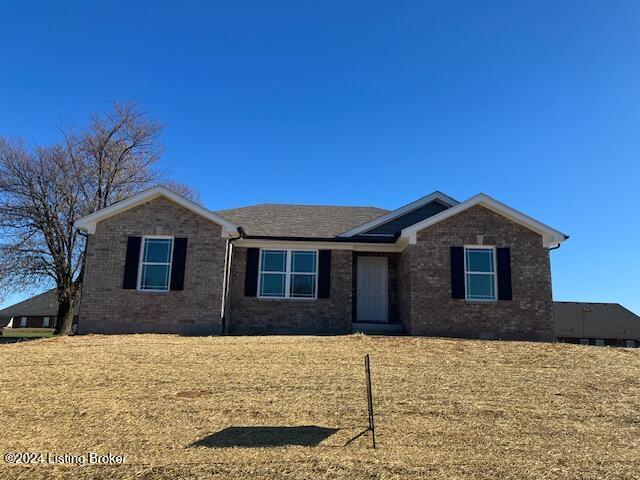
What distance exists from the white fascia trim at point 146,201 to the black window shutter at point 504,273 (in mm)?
8081

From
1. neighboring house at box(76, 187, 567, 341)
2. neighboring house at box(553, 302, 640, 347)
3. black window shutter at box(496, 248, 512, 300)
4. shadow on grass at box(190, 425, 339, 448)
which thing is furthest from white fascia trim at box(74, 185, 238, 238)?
neighboring house at box(553, 302, 640, 347)

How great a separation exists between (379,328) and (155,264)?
23.9ft

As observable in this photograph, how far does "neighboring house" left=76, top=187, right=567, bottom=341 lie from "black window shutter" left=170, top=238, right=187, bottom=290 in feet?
0.10

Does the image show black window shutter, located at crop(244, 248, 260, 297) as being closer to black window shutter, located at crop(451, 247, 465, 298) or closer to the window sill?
the window sill

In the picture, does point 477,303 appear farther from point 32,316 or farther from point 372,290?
point 32,316

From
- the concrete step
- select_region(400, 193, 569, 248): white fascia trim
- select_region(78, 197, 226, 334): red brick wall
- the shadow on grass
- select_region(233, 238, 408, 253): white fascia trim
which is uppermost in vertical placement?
select_region(400, 193, 569, 248): white fascia trim

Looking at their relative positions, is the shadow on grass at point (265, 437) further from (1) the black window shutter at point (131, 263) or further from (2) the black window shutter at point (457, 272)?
(1) the black window shutter at point (131, 263)

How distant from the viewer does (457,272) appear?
1570 centimetres

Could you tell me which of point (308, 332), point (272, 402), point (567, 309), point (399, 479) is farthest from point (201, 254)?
point (567, 309)

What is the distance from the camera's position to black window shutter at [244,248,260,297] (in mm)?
16859

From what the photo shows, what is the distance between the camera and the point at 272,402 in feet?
28.1

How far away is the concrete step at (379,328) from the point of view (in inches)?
651

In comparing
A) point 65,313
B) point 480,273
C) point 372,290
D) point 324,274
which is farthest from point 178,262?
point 65,313

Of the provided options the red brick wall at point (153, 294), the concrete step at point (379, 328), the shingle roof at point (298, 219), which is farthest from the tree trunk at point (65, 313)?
the concrete step at point (379, 328)
